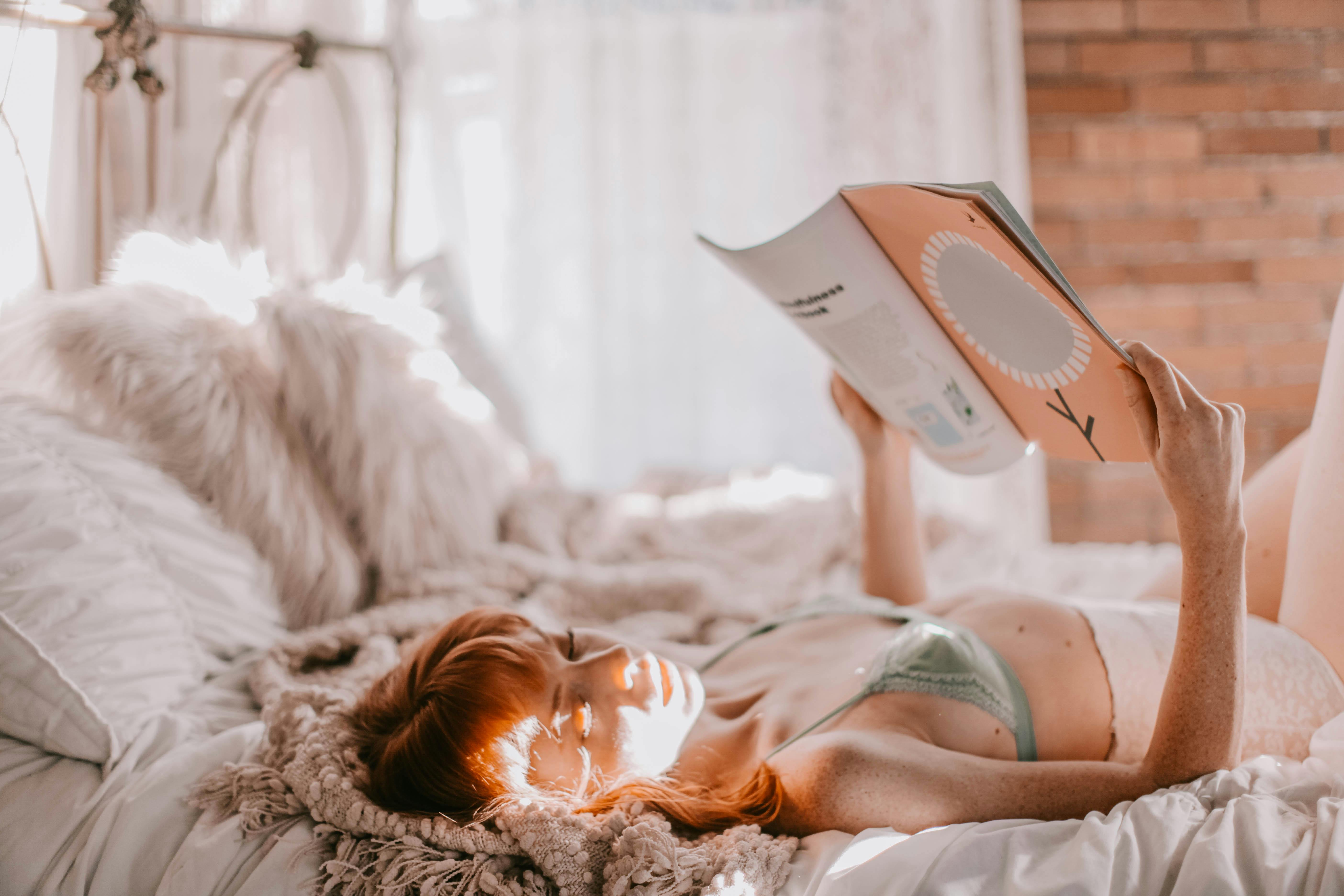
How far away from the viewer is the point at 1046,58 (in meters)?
2.45

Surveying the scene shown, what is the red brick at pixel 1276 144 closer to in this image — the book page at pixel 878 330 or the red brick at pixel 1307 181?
the red brick at pixel 1307 181

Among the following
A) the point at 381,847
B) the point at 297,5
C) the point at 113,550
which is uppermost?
the point at 297,5

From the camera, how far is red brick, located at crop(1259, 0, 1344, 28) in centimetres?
245

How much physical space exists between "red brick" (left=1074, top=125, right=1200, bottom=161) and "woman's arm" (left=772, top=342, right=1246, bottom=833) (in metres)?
2.14

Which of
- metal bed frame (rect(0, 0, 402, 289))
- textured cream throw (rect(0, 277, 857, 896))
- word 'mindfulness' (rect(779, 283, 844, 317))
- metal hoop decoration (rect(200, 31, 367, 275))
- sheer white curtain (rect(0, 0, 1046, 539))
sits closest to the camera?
word 'mindfulness' (rect(779, 283, 844, 317))

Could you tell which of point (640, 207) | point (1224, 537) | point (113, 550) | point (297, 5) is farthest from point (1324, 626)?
point (297, 5)

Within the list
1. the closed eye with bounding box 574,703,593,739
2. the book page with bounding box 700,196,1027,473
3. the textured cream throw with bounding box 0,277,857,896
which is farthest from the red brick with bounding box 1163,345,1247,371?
the closed eye with bounding box 574,703,593,739

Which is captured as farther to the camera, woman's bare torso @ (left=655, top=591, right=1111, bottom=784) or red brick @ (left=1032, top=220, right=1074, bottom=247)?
red brick @ (left=1032, top=220, right=1074, bottom=247)

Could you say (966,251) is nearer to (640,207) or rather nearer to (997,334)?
(997,334)

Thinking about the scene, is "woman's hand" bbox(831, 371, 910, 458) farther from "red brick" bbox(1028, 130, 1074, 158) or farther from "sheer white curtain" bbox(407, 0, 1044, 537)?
"red brick" bbox(1028, 130, 1074, 158)

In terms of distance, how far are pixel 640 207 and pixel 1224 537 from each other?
1.98 m

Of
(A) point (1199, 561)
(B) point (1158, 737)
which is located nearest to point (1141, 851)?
(B) point (1158, 737)

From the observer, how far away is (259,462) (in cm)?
111

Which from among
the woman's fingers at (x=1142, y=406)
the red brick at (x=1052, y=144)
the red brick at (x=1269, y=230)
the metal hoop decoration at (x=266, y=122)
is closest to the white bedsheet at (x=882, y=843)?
the woman's fingers at (x=1142, y=406)
